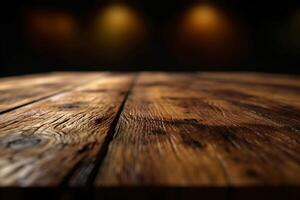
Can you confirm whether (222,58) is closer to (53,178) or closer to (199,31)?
(199,31)

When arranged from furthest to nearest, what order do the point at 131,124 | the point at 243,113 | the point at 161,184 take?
the point at 243,113
the point at 131,124
the point at 161,184

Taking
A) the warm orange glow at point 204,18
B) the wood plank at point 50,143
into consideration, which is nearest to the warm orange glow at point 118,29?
the warm orange glow at point 204,18

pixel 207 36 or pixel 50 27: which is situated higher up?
pixel 50 27

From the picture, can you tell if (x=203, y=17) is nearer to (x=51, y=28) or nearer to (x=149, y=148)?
(x=51, y=28)

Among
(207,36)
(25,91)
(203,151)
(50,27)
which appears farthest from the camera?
(207,36)

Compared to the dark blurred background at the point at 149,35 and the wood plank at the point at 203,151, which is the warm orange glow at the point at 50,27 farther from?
the wood plank at the point at 203,151

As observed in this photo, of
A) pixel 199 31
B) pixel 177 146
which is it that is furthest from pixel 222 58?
pixel 177 146

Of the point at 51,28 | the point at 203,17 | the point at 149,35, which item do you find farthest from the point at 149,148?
the point at 51,28
